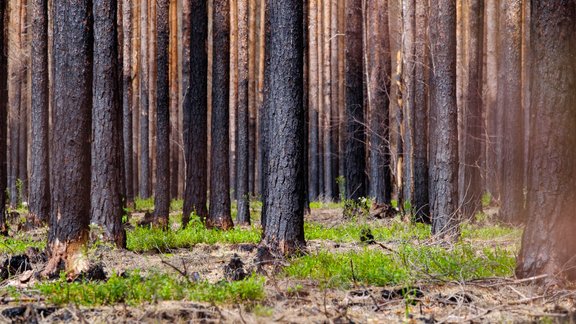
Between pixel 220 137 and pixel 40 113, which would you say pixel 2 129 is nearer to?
pixel 40 113

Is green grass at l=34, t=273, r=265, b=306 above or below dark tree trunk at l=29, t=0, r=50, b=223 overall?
below

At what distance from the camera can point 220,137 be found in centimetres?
1467

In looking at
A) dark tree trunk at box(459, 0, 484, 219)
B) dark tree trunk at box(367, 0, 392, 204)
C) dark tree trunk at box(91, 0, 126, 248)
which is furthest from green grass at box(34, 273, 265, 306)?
dark tree trunk at box(367, 0, 392, 204)

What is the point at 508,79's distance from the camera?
1474cm

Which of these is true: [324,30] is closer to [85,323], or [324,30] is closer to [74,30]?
[74,30]

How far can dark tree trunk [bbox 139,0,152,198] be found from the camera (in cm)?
2477

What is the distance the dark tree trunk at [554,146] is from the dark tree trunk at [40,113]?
34.0ft

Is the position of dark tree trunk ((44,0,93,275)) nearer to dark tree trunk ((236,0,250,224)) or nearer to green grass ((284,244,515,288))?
green grass ((284,244,515,288))

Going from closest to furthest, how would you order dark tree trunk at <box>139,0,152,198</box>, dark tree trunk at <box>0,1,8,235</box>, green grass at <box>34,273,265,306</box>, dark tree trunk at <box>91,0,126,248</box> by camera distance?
green grass at <box>34,273,265,306</box> < dark tree trunk at <box>91,0,126,248</box> < dark tree trunk at <box>0,1,8,235</box> < dark tree trunk at <box>139,0,152,198</box>

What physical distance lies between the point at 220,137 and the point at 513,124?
221 inches

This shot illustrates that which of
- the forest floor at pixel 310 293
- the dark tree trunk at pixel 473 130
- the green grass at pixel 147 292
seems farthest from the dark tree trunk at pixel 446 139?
the green grass at pixel 147 292

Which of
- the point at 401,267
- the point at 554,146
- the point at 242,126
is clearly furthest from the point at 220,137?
the point at 554,146

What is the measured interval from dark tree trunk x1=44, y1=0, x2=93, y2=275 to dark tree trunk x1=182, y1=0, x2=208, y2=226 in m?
5.43

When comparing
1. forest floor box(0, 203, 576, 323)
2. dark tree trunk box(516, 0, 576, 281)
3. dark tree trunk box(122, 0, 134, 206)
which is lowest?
forest floor box(0, 203, 576, 323)
